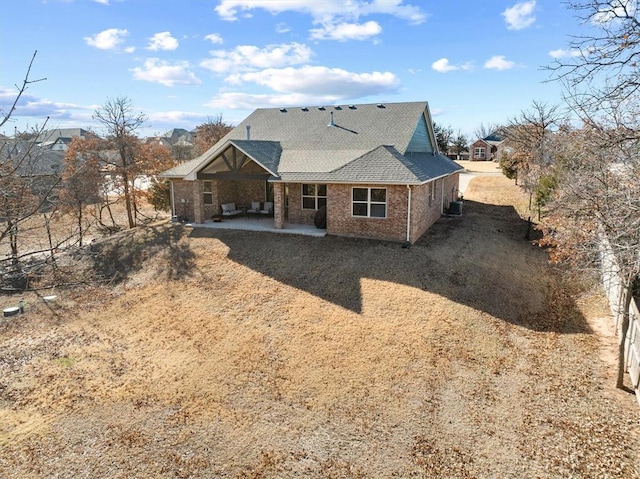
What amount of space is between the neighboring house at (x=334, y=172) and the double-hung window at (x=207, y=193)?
2.2 inches

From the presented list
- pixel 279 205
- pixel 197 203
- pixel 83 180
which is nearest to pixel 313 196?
pixel 279 205

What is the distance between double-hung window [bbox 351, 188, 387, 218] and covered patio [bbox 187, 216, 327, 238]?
1.95 meters

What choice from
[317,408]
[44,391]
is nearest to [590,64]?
[317,408]

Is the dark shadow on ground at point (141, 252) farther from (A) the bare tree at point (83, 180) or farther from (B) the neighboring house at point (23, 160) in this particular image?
(B) the neighboring house at point (23, 160)

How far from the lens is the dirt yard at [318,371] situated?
7.90m

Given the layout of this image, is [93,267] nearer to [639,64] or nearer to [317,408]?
[317,408]

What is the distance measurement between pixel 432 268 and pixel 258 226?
9045 mm

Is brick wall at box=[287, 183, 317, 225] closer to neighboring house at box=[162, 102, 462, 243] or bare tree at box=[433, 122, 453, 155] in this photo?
neighboring house at box=[162, 102, 462, 243]

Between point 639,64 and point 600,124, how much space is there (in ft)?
6.32

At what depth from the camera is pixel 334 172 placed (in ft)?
61.4

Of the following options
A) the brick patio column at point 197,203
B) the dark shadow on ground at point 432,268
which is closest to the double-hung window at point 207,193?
the brick patio column at point 197,203

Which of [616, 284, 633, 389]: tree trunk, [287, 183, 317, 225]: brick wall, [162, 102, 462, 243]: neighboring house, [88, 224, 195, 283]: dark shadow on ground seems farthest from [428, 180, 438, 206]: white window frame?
[616, 284, 633, 389]: tree trunk

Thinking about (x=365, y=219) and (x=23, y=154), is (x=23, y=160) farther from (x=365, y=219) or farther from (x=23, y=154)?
(x=365, y=219)

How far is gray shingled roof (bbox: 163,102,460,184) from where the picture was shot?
18.5 meters
